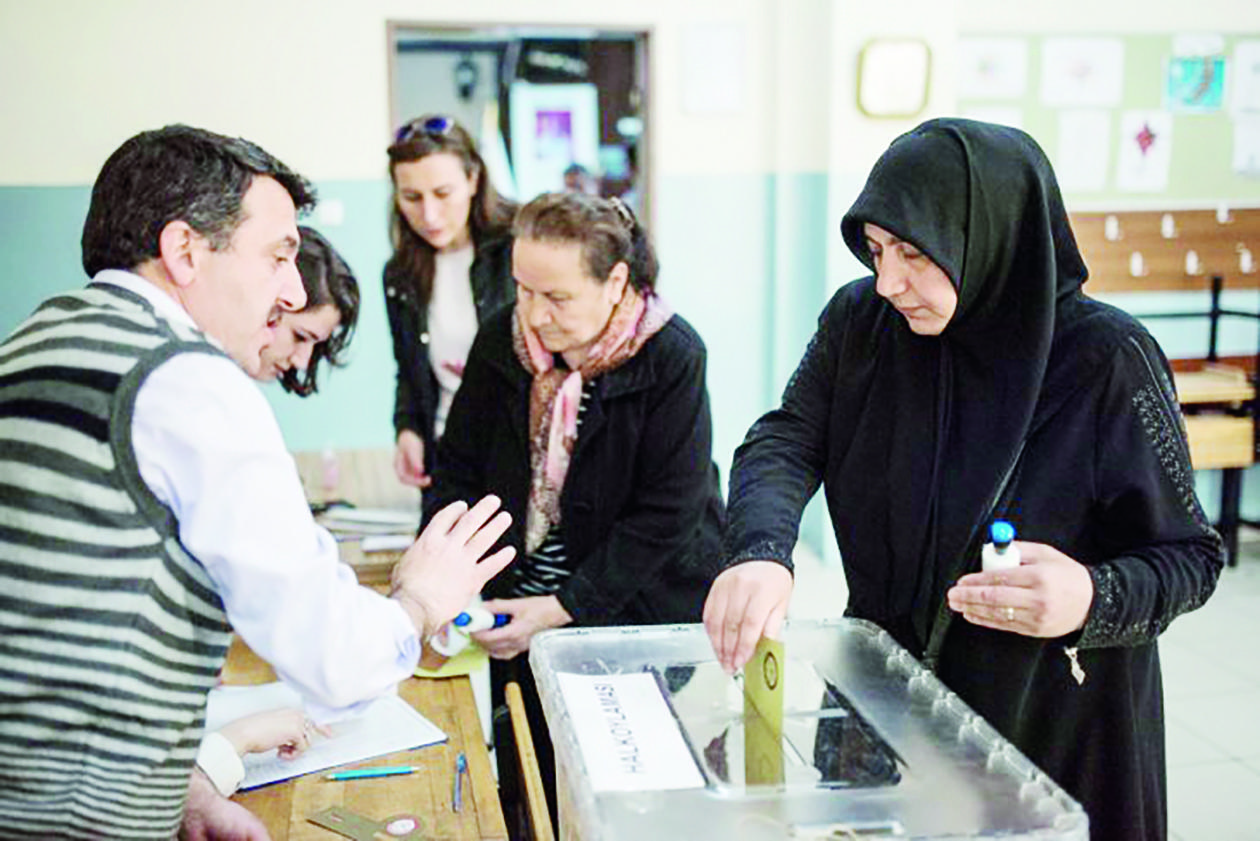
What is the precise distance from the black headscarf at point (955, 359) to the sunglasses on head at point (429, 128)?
1624 millimetres

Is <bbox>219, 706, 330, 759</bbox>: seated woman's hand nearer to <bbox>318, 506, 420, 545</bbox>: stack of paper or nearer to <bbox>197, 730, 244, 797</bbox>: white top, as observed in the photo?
<bbox>197, 730, 244, 797</bbox>: white top

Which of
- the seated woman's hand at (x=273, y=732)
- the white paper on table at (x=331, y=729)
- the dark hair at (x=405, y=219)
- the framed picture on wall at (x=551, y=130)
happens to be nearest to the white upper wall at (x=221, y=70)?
the dark hair at (x=405, y=219)

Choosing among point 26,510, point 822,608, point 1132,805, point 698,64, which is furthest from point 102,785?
point 698,64

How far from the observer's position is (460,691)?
6.25 ft

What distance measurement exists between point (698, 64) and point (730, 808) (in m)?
4.60

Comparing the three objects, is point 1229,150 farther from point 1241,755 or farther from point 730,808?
point 730,808

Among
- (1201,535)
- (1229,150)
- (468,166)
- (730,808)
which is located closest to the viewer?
(730,808)

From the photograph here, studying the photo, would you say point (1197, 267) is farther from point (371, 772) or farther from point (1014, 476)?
point (371, 772)

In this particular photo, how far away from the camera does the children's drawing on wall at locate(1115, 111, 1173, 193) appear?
16.5 feet

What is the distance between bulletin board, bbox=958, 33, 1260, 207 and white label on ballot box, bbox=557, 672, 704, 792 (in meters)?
4.15

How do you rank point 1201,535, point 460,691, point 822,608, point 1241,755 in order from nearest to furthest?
point 1201,535, point 460,691, point 1241,755, point 822,608

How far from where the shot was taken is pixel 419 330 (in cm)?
306

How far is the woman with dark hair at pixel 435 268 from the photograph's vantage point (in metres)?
2.97

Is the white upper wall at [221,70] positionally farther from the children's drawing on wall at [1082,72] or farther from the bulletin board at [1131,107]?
the children's drawing on wall at [1082,72]
